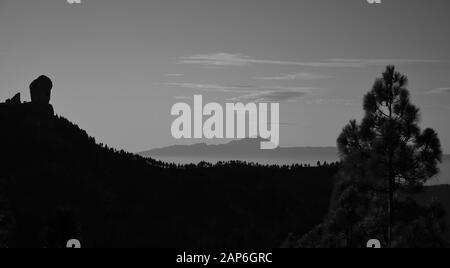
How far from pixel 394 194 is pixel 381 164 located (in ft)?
5.99

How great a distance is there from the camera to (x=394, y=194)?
97.8 feet
